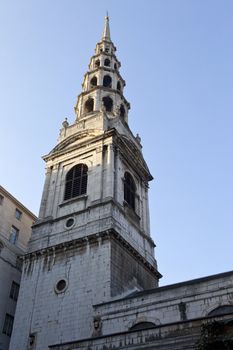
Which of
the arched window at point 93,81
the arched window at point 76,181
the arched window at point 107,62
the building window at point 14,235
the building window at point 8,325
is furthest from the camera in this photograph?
the arched window at point 107,62

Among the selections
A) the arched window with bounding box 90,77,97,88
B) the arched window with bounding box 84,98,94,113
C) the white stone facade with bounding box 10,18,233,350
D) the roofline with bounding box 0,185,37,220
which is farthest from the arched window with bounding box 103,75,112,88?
the roofline with bounding box 0,185,37,220

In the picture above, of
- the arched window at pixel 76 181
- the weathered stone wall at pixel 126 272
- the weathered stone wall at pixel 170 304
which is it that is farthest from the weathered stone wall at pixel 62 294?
the arched window at pixel 76 181

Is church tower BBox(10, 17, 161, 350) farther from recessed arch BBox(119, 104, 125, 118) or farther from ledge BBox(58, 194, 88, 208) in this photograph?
recessed arch BBox(119, 104, 125, 118)

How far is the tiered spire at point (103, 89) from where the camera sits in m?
45.2

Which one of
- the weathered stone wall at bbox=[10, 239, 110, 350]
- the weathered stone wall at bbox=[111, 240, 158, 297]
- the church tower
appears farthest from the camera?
the weathered stone wall at bbox=[111, 240, 158, 297]

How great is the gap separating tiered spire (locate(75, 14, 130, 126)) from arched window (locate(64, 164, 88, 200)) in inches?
268

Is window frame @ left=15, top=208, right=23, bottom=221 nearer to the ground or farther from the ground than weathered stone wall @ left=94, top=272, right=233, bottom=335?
farther from the ground

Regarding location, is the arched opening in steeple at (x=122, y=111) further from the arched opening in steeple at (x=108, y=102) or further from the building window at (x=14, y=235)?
the building window at (x=14, y=235)

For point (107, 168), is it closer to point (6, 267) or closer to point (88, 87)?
point (6, 267)

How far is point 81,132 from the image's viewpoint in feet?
133

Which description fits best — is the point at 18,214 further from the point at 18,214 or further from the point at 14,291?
the point at 14,291

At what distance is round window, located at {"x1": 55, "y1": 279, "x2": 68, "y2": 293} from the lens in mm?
30406

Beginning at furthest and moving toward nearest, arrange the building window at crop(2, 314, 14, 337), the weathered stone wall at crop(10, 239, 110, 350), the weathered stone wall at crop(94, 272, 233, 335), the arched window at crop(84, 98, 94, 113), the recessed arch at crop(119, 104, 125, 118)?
the recessed arch at crop(119, 104, 125, 118), the arched window at crop(84, 98, 94, 113), the building window at crop(2, 314, 14, 337), the weathered stone wall at crop(10, 239, 110, 350), the weathered stone wall at crop(94, 272, 233, 335)

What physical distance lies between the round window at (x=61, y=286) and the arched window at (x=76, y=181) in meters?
7.93
